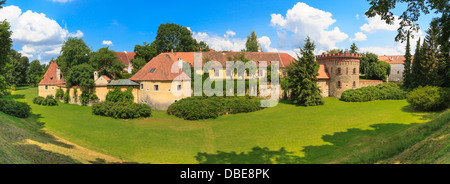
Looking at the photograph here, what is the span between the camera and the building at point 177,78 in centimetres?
3184

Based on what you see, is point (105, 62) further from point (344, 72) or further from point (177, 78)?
point (344, 72)

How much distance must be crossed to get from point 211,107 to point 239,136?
31.1ft

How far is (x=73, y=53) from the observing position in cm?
4234

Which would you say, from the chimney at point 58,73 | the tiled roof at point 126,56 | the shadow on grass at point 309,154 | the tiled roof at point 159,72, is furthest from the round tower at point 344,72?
the tiled roof at point 126,56

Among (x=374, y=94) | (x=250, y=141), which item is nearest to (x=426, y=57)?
(x=374, y=94)

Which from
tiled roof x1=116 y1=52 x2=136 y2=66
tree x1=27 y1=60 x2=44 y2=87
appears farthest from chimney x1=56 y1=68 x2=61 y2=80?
tree x1=27 y1=60 x2=44 y2=87

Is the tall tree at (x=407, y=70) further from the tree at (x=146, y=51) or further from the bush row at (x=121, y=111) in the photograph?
the tree at (x=146, y=51)

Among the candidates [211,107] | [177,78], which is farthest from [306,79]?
[177,78]

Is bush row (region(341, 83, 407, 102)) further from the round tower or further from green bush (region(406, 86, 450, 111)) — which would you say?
green bush (region(406, 86, 450, 111))

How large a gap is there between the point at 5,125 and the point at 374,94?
41.4 metres

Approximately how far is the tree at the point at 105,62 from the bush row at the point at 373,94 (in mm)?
37609

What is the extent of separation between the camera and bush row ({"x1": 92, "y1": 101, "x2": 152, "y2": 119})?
26.0 metres

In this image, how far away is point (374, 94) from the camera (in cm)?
3525

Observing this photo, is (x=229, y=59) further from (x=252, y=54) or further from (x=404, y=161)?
(x=404, y=161)
